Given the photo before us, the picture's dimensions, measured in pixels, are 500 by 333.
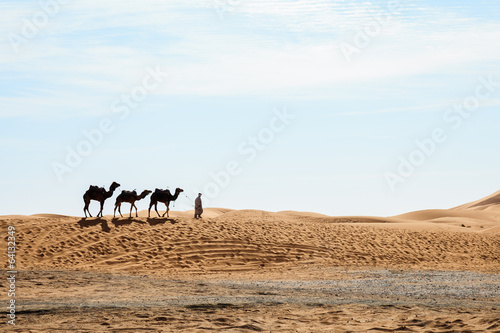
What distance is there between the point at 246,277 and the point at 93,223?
32.8 ft

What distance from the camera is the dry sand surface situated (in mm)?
11664

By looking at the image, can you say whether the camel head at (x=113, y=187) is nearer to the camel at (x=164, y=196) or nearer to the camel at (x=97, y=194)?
the camel at (x=97, y=194)

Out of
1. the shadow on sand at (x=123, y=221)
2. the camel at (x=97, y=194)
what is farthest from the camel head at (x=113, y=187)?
the shadow on sand at (x=123, y=221)

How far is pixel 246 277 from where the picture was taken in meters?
21.6

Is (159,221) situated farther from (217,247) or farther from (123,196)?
(217,247)

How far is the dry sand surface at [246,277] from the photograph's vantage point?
38.3 feet

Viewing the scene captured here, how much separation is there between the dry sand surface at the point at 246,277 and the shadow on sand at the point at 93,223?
9 centimetres

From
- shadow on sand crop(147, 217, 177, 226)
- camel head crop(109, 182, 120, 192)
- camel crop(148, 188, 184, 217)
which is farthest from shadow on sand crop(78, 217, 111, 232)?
camel crop(148, 188, 184, 217)

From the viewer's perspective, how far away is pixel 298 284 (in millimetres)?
18797

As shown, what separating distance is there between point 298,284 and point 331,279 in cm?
206

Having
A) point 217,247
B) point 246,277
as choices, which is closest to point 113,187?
point 217,247

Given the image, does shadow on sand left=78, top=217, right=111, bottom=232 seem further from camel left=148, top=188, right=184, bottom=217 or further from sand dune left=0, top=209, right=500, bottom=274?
camel left=148, top=188, right=184, bottom=217

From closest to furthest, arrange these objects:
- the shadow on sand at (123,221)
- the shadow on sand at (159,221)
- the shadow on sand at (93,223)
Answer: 1. the shadow on sand at (93,223)
2. the shadow on sand at (123,221)
3. the shadow on sand at (159,221)

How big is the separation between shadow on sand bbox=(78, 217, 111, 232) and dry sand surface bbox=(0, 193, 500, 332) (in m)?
0.09
